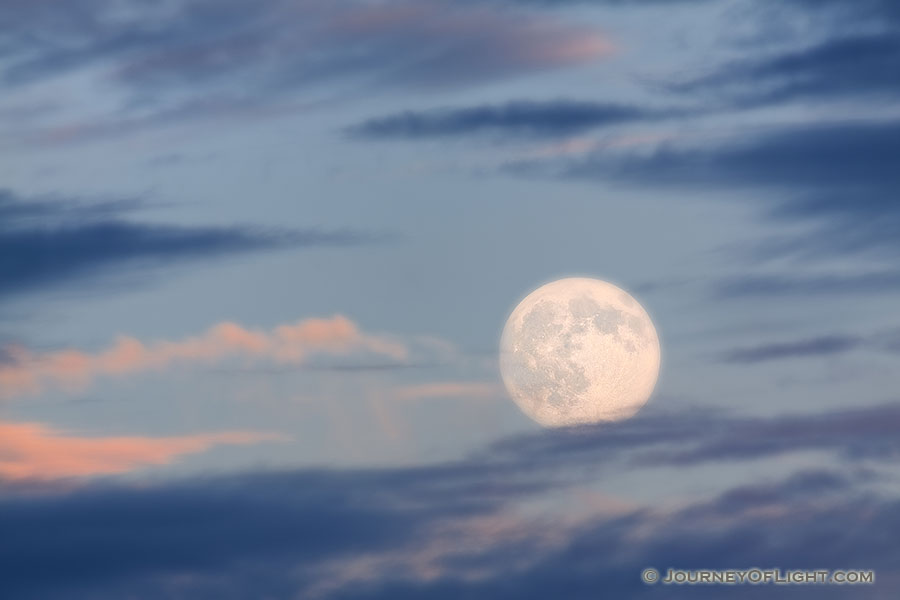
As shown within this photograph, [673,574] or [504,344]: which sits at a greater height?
[504,344]

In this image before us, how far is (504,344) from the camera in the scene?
145000 millimetres

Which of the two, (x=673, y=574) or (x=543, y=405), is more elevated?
(x=543, y=405)

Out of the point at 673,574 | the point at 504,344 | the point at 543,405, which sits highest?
the point at 504,344

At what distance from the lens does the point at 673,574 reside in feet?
610

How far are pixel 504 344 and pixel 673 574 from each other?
111 metres

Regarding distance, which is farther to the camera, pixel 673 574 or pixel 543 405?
pixel 673 574

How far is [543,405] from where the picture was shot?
138 meters

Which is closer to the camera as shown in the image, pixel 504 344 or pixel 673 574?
pixel 504 344

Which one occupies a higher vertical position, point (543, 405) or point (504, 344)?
point (504, 344)

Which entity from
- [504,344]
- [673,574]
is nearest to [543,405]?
[504,344]

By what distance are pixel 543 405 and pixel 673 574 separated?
98.4 metres

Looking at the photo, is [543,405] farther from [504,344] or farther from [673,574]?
[673,574]
